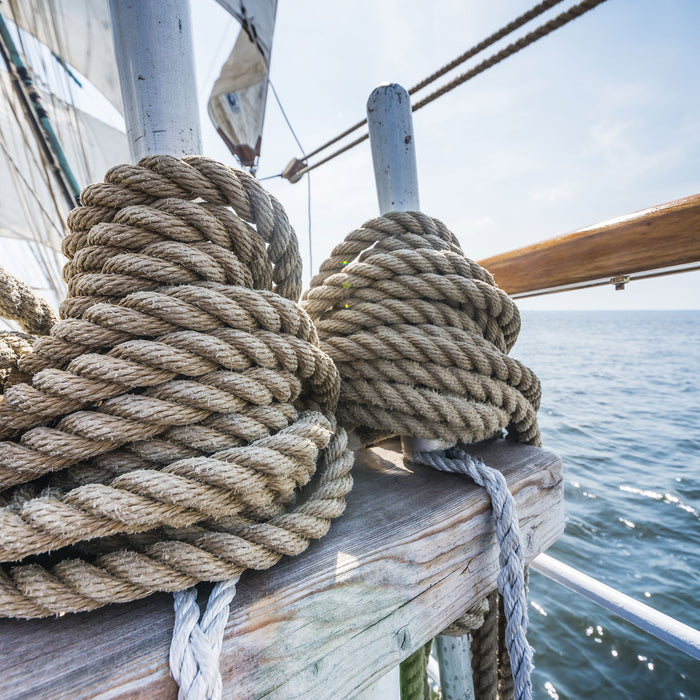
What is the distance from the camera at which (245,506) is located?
54cm

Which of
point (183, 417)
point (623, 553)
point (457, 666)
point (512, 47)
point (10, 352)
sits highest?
point (512, 47)

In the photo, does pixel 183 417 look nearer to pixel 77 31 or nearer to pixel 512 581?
pixel 512 581

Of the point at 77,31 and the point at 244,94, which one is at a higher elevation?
the point at 77,31

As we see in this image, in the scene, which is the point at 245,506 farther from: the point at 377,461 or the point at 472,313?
the point at 472,313

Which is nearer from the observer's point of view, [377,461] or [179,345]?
[179,345]

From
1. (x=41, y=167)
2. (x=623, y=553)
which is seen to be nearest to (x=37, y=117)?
(x=41, y=167)

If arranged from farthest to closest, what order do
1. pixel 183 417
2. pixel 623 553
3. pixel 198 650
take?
pixel 623 553 < pixel 183 417 < pixel 198 650

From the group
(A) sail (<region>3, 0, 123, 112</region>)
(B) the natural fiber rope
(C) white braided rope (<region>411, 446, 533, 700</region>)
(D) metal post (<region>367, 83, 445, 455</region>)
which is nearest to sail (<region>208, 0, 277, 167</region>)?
(A) sail (<region>3, 0, 123, 112</region>)

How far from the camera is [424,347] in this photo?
76 centimetres

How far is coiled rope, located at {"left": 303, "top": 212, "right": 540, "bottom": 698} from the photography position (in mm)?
763

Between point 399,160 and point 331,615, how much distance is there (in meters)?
0.93

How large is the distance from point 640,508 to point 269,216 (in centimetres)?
501

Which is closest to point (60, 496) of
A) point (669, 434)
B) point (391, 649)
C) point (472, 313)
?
point (391, 649)

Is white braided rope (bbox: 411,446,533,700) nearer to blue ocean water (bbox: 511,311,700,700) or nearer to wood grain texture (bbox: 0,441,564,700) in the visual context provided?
wood grain texture (bbox: 0,441,564,700)
